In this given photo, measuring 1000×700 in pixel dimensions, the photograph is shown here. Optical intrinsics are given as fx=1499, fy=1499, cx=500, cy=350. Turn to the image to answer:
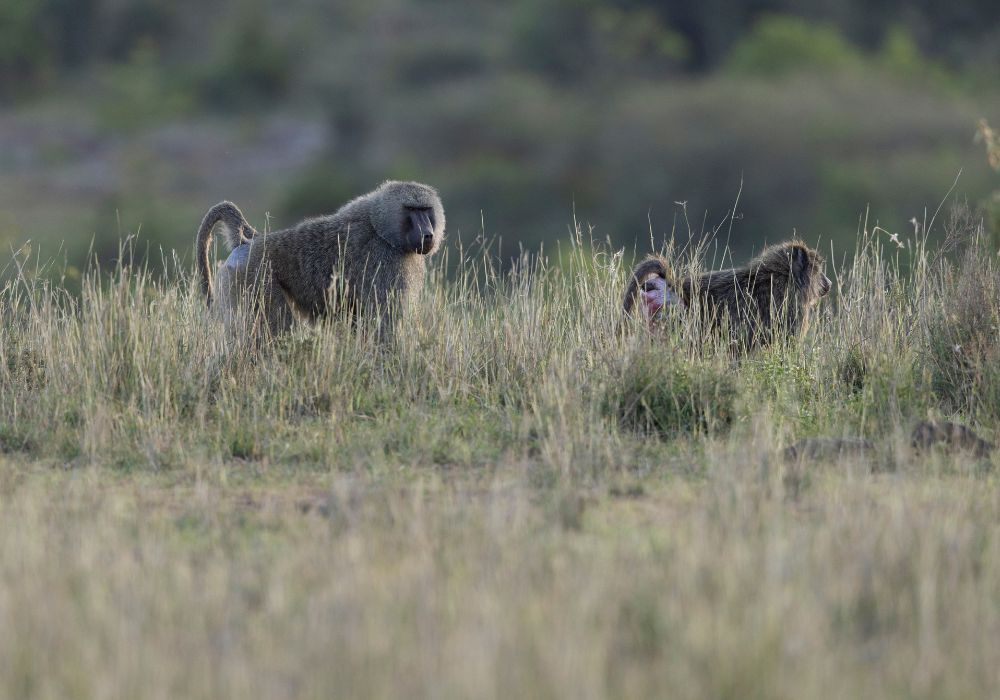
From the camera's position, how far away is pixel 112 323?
21.4 feet

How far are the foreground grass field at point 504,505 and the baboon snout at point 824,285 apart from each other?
13 centimetres

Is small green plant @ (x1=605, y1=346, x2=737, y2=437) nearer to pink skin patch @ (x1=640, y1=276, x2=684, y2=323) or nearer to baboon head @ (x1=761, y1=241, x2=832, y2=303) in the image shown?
pink skin patch @ (x1=640, y1=276, x2=684, y2=323)

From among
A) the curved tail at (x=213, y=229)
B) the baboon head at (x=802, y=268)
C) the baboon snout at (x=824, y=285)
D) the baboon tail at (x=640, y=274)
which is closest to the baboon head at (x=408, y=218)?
the curved tail at (x=213, y=229)

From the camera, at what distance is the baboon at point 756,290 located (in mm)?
6938

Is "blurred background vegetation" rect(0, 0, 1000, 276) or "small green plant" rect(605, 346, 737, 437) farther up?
"blurred background vegetation" rect(0, 0, 1000, 276)

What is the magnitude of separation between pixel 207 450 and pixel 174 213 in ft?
117

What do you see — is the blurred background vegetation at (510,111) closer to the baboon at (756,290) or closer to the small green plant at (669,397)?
the baboon at (756,290)

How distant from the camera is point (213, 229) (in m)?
7.57

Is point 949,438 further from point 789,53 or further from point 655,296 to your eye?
point 789,53

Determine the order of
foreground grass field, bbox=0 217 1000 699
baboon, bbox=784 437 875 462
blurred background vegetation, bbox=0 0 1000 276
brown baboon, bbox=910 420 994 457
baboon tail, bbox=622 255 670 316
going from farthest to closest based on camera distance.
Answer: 1. blurred background vegetation, bbox=0 0 1000 276
2. baboon tail, bbox=622 255 670 316
3. brown baboon, bbox=910 420 994 457
4. baboon, bbox=784 437 875 462
5. foreground grass field, bbox=0 217 1000 699

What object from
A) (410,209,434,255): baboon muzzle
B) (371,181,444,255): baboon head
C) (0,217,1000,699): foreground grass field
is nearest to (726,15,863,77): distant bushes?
(371,181,444,255): baboon head

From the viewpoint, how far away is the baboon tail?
6.86m

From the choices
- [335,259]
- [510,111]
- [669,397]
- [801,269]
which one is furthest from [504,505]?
[510,111]

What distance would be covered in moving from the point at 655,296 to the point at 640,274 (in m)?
0.15
